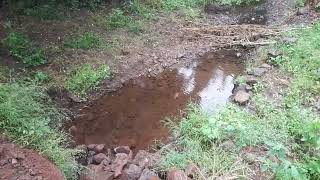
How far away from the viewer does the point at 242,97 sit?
6.74m

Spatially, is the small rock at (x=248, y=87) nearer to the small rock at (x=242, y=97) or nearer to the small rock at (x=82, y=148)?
the small rock at (x=242, y=97)

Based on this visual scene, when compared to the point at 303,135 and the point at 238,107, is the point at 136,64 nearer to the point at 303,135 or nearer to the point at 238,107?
the point at 238,107

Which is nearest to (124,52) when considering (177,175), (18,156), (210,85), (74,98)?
(74,98)

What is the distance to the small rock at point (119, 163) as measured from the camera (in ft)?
16.2

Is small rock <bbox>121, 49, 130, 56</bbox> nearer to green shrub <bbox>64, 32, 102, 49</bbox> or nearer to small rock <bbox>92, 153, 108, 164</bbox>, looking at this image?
green shrub <bbox>64, 32, 102, 49</bbox>

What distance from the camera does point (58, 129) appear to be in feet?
20.4

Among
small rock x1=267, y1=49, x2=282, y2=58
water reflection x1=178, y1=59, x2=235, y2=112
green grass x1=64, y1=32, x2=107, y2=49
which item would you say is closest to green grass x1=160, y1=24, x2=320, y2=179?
water reflection x1=178, y1=59, x2=235, y2=112

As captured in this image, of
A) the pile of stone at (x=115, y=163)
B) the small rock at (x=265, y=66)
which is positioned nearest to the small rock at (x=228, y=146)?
the pile of stone at (x=115, y=163)

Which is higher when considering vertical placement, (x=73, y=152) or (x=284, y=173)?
(x=284, y=173)

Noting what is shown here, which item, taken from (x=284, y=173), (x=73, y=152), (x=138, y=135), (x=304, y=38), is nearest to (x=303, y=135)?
(x=284, y=173)

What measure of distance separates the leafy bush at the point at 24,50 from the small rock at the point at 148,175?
142 inches

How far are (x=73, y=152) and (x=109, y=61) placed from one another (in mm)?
3235

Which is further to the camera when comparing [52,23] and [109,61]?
[52,23]

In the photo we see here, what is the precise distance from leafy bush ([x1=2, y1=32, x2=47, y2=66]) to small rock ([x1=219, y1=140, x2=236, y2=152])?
3998 mm
